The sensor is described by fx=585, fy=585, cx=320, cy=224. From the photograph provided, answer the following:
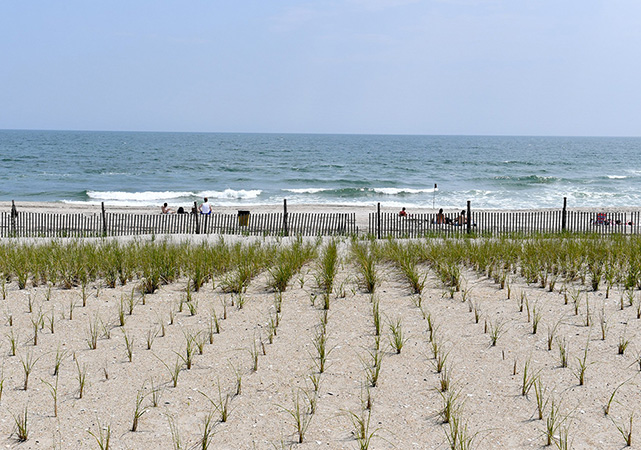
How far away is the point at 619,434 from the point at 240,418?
9.90 feet

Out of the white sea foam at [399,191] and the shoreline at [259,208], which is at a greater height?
the white sea foam at [399,191]

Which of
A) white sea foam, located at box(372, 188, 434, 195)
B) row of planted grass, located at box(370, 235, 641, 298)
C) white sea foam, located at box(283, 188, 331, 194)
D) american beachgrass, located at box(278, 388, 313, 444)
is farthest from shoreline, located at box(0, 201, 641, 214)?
american beachgrass, located at box(278, 388, 313, 444)

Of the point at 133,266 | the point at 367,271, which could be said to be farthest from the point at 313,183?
the point at 367,271

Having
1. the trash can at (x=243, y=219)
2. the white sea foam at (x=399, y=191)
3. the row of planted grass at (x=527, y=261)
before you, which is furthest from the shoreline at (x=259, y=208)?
the row of planted grass at (x=527, y=261)

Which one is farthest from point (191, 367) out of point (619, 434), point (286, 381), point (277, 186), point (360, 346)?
point (277, 186)

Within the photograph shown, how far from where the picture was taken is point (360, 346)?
20.9ft

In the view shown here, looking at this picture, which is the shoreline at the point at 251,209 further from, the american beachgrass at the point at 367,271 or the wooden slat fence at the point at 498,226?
the american beachgrass at the point at 367,271

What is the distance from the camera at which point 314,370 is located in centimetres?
579

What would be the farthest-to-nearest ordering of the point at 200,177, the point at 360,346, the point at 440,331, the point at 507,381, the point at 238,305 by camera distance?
the point at 200,177 < the point at 238,305 < the point at 440,331 < the point at 360,346 < the point at 507,381

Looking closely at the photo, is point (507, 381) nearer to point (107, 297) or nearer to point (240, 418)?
point (240, 418)

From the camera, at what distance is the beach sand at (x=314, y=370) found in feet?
15.3

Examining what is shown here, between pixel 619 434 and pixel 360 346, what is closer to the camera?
pixel 619 434

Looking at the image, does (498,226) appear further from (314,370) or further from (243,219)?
(314,370)

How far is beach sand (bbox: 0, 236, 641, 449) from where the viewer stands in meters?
→ 4.67
